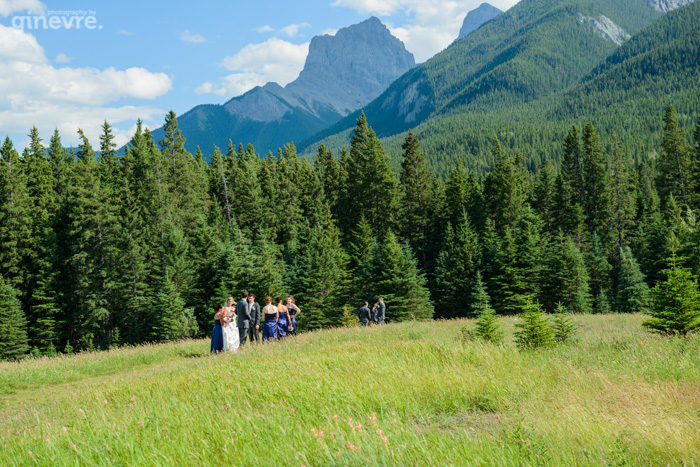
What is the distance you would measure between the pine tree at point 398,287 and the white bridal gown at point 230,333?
28.4 metres

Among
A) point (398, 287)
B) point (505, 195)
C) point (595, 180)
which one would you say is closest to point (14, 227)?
point (398, 287)

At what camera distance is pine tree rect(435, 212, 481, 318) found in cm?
4969

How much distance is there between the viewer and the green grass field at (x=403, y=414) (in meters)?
3.30

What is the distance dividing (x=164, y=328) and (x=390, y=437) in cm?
3847

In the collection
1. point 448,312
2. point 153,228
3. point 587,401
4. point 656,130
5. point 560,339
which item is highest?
point 656,130

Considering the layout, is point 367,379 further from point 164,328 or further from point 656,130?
point 656,130

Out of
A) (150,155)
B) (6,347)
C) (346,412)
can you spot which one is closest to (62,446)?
(346,412)

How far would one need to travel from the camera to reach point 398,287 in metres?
43.2

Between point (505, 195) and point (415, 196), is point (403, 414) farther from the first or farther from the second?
point (415, 196)

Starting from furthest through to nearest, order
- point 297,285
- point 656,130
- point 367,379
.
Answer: point 656,130 < point 297,285 < point 367,379

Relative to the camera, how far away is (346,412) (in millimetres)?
4816

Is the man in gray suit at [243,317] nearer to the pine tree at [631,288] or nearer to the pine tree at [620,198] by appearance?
the pine tree at [631,288]

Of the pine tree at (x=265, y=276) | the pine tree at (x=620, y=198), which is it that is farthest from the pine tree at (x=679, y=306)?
the pine tree at (x=620, y=198)

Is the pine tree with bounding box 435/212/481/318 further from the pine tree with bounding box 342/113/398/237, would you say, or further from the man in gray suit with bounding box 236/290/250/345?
the man in gray suit with bounding box 236/290/250/345
